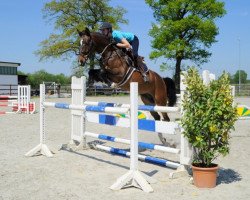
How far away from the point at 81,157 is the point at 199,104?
2705 mm

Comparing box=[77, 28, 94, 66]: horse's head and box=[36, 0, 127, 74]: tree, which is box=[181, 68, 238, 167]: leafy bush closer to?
box=[77, 28, 94, 66]: horse's head

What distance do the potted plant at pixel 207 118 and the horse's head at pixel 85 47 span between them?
6.44 feet

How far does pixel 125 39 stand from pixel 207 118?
2578mm

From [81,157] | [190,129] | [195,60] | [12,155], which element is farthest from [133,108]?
[195,60]

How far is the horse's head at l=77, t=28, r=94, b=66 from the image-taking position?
5867 millimetres

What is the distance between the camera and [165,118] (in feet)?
23.2

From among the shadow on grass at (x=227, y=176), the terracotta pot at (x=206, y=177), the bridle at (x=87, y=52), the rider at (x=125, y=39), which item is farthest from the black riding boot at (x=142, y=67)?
the terracotta pot at (x=206, y=177)

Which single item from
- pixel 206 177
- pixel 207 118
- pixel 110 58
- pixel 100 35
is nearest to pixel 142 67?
pixel 110 58

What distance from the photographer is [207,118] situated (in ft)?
14.2

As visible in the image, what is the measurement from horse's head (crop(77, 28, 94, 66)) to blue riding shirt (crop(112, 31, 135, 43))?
509mm

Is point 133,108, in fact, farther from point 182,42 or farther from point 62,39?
point 62,39

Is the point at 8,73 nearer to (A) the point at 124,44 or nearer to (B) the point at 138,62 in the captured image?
(B) the point at 138,62

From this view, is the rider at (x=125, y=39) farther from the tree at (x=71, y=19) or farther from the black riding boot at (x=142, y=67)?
the tree at (x=71, y=19)

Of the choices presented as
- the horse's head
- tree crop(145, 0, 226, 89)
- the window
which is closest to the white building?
the window
